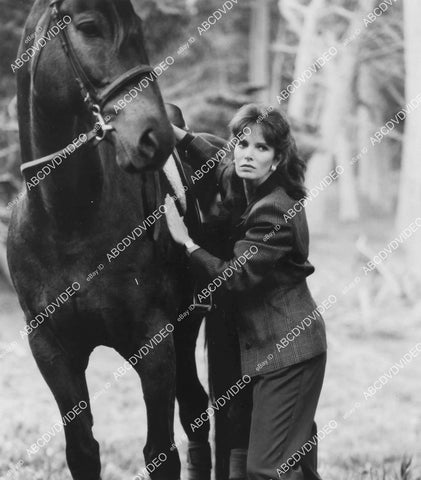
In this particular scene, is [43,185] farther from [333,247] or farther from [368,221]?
[368,221]

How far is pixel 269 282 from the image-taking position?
332 cm

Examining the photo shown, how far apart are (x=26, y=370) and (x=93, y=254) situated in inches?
259

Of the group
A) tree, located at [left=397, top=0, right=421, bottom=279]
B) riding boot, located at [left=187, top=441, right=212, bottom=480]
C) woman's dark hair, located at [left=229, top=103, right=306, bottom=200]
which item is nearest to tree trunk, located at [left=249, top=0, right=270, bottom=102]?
tree, located at [left=397, top=0, right=421, bottom=279]

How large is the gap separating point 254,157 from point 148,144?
785 millimetres

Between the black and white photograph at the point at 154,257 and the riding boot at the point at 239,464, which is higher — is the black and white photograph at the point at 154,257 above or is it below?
above

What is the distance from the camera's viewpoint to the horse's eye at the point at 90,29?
270 centimetres

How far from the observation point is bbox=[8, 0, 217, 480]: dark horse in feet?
8.85

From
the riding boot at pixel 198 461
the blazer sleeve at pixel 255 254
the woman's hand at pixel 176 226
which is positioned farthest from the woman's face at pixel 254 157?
the riding boot at pixel 198 461

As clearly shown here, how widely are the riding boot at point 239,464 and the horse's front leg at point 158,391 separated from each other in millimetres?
334

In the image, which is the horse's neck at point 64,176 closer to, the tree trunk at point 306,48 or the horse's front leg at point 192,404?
the horse's front leg at point 192,404

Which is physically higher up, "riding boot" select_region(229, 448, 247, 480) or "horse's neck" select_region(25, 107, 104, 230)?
"horse's neck" select_region(25, 107, 104, 230)

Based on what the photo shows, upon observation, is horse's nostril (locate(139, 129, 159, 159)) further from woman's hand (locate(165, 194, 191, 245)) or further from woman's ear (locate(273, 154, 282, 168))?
woman's ear (locate(273, 154, 282, 168))

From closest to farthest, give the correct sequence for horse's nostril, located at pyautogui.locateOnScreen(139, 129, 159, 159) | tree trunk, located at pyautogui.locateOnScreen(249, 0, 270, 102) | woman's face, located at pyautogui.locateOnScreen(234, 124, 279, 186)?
1. horse's nostril, located at pyautogui.locateOnScreen(139, 129, 159, 159)
2. woman's face, located at pyautogui.locateOnScreen(234, 124, 279, 186)
3. tree trunk, located at pyautogui.locateOnScreen(249, 0, 270, 102)

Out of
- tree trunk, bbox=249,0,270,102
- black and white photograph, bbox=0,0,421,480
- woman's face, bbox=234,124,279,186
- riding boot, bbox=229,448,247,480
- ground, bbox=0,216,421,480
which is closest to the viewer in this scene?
black and white photograph, bbox=0,0,421,480
